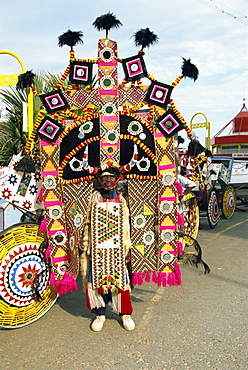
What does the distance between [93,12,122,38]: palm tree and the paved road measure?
293 cm

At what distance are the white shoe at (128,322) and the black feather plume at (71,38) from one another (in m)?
2.77

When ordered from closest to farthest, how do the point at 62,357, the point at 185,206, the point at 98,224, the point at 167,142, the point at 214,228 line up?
the point at 62,357 → the point at 98,224 → the point at 167,142 → the point at 185,206 → the point at 214,228

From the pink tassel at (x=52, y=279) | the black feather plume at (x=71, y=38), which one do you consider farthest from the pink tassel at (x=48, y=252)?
the black feather plume at (x=71, y=38)

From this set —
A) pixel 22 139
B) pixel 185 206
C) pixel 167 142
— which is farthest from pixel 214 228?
pixel 167 142

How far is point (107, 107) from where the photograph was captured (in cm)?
353

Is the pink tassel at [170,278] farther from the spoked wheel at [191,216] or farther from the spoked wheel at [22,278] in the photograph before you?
the spoked wheel at [191,216]

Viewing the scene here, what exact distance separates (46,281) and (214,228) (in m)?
5.77

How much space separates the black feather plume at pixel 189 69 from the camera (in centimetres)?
342

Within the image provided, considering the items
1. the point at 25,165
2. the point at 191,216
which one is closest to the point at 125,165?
the point at 25,165

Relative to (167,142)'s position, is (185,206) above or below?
below

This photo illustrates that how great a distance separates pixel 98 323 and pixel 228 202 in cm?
698

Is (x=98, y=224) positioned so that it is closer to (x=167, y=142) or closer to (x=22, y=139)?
(x=167, y=142)

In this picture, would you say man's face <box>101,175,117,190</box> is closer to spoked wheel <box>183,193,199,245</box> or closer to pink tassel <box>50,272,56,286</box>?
pink tassel <box>50,272,56,286</box>

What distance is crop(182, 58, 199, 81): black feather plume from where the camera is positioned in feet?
11.2
